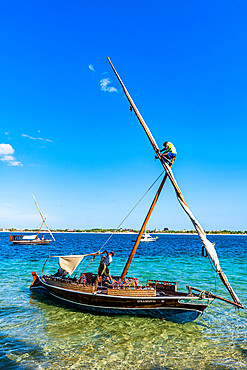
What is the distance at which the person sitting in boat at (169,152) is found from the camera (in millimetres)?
14719

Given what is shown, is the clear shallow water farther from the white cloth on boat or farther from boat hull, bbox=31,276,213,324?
the white cloth on boat

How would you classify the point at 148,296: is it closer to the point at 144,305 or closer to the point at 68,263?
the point at 144,305

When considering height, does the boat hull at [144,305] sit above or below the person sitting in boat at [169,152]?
below

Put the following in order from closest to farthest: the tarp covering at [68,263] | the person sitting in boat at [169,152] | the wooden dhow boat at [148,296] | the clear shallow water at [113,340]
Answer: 1. the clear shallow water at [113,340]
2. the wooden dhow boat at [148,296]
3. the person sitting in boat at [169,152]
4. the tarp covering at [68,263]

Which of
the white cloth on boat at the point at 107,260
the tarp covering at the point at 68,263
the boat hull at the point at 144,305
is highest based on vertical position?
the white cloth on boat at the point at 107,260

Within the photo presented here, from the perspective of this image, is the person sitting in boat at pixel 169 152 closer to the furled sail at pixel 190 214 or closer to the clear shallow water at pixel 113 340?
the furled sail at pixel 190 214

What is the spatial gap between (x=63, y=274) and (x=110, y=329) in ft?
22.0

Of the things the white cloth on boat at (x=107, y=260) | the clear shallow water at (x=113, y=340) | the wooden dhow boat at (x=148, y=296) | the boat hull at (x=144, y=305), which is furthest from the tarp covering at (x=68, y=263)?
the clear shallow water at (x=113, y=340)

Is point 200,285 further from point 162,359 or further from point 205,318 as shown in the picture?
point 162,359

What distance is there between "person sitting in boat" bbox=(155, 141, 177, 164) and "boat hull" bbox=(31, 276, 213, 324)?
745 cm

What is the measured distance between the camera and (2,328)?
1311cm

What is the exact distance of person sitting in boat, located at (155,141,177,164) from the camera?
14719 millimetres

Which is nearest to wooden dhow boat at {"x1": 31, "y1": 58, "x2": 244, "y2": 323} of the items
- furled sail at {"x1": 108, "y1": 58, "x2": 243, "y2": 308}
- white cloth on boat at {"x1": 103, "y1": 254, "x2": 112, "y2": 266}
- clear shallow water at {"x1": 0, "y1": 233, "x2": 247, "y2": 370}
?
furled sail at {"x1": 108, "y1": 58, "x2": 243, "y2": 308}

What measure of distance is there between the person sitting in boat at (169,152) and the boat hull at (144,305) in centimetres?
745
